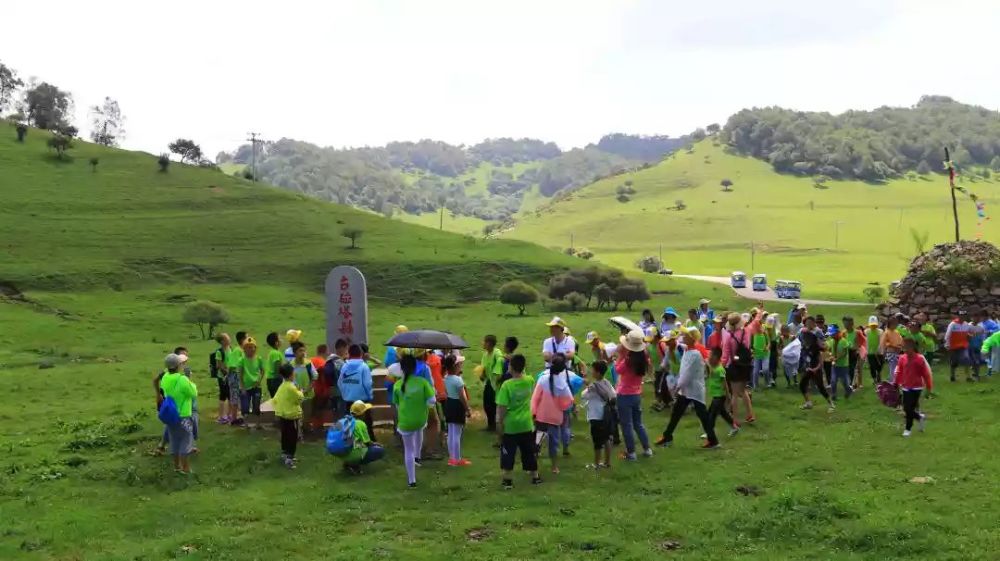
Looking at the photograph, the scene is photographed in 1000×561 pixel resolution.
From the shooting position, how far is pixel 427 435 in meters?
15.3

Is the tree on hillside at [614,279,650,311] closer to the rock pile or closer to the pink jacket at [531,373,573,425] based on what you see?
the rock pile

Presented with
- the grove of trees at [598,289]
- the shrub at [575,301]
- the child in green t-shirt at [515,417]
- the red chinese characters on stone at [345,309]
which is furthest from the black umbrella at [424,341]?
the grove of trees at [598,289]

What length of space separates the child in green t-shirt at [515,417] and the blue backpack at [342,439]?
106 inches

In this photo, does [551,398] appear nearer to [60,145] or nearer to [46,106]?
[60,145]

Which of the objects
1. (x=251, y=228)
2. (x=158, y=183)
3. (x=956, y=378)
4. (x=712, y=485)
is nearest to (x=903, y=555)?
(x=712, y=485)

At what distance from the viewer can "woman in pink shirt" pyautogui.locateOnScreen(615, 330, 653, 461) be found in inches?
554

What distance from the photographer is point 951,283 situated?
27297 millimetres

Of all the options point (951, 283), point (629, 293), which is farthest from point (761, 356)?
point (629, 293)

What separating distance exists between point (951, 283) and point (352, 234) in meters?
55.4

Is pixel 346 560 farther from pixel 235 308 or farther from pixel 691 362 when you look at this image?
pixel 235 308

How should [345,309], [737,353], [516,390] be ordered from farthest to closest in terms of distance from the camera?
[345,309]
[737,353]
[516,390]

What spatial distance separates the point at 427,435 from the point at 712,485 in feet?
17.5

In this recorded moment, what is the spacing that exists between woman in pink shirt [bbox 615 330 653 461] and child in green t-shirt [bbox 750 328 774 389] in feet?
24.2

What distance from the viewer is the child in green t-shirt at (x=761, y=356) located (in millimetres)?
21141
